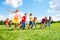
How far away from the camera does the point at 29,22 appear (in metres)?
21.8

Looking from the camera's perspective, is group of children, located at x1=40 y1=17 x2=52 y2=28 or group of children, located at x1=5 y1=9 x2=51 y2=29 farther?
group of children, located at x1=40 y1=17 x2=52 y2=28

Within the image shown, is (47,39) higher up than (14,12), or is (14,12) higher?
(14,12)

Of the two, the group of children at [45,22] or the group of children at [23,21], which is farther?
the group of children at [45,22]

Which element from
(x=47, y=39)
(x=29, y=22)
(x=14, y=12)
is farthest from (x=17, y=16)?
(x=47, y=39)

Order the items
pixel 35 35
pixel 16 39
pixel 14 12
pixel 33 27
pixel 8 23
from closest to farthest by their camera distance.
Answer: pixel 16 39
pixel 35 35
pixel 14 12
pixel 33 27
pixel 8 23

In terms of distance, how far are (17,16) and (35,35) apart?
325 cm

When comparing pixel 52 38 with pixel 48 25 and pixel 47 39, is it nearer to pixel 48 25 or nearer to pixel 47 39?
pixel 47 39

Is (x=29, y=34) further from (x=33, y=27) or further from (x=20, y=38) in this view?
(x=33, y=27)

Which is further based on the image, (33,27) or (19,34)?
(33,27)

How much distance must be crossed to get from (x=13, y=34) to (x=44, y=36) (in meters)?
1.80

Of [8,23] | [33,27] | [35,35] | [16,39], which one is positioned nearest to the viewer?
[16,39]

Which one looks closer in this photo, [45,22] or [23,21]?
[23,21]

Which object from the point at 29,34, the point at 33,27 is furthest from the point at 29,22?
the point at 29,34

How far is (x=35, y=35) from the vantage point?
16.5 m
